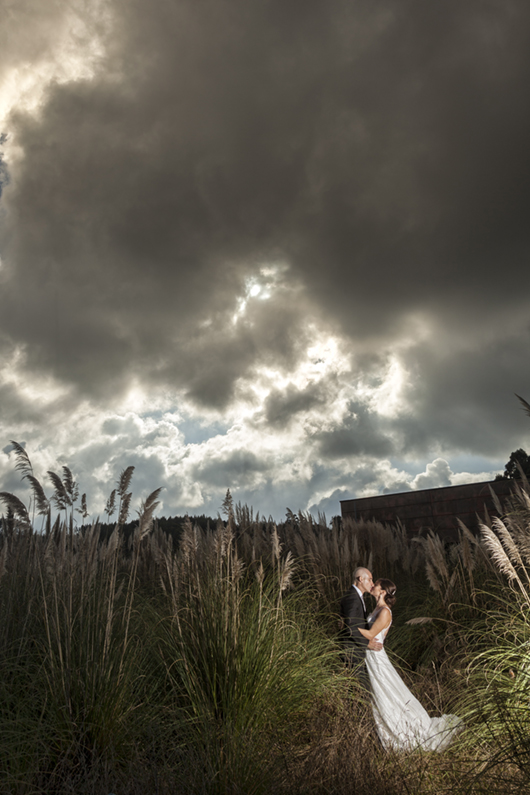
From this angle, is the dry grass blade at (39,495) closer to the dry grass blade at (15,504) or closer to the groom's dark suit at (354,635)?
the dry grass blade at (15,504)

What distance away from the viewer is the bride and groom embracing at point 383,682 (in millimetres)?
3488

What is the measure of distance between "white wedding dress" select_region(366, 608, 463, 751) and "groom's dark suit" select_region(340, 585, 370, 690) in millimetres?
106

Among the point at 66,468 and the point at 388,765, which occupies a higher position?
the point at 66,468

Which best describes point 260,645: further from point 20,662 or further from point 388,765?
point 20,662

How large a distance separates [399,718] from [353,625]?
0.79 meters

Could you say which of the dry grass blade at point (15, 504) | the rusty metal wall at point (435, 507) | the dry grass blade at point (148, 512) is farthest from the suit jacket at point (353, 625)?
the rusty metal wall at point (435, 507)

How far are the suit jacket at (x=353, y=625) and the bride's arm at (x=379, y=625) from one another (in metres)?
0.05

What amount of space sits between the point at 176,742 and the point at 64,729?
74 cm

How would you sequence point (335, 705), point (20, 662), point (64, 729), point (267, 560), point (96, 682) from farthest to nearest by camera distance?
1. point (267, 560)
2. point (335, 705)
3. point (20, 662)
4. point (96, 682)
5. point (64, 729)

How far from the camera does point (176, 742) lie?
3.07 meters

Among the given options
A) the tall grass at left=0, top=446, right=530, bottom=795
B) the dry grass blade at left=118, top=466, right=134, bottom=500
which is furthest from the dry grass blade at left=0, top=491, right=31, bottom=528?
the dry grass blade at left=118, top=466, right=134, bottom=500

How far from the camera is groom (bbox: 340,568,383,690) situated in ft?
13.5

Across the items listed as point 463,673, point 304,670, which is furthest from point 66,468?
point 463,673

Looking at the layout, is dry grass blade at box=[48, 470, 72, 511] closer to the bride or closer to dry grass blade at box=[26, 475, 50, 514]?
dry grass blade at box=[26, 475, 50, 514]
